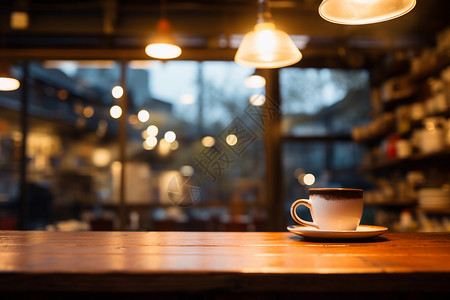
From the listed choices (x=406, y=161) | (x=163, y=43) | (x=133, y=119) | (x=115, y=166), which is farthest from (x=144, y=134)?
(x=406, y=161)

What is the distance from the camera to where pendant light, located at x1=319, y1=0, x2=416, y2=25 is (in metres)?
1.68

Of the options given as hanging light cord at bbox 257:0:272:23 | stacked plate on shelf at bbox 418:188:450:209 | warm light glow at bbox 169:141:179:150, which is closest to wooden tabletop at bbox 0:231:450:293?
hanging light cord at bbox 257:0:272:23

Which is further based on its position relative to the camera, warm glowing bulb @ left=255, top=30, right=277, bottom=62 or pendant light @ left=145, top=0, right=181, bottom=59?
pendant light @ left=145, top=0, right=181, bottom=59

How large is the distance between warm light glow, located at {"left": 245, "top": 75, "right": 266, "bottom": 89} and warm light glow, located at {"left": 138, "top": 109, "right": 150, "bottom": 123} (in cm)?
124

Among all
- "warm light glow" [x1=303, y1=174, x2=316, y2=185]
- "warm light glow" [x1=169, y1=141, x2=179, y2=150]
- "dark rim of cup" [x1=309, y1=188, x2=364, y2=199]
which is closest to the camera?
"dark rim of cup" [x1=309, y1=188, x2=364, y2=199]

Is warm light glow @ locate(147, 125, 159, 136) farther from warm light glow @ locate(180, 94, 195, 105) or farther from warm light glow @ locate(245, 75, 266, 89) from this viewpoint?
warm light glow @ locate(245, 75, 266, 89)

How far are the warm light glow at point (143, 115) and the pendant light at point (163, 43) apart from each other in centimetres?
227

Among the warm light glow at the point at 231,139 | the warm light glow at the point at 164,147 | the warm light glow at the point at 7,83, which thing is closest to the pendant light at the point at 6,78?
the warm light glow at the point at 7,83

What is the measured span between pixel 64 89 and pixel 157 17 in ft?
5.35

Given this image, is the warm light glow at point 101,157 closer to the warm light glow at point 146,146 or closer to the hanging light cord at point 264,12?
the warm light glow at point 146,146

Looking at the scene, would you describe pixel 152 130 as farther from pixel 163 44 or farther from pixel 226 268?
pixel 226 268

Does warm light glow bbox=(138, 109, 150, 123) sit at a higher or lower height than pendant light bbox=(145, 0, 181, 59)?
lower

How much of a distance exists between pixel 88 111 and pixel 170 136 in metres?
1.14

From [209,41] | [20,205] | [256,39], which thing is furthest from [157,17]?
[256,39]
